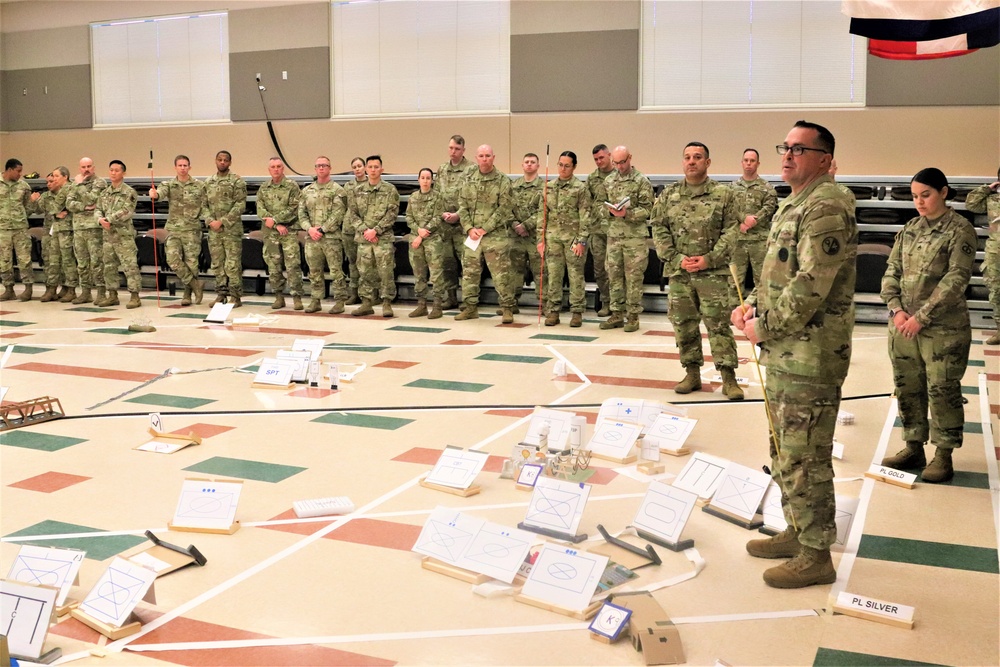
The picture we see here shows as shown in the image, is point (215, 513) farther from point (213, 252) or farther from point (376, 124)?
point (376, 124)

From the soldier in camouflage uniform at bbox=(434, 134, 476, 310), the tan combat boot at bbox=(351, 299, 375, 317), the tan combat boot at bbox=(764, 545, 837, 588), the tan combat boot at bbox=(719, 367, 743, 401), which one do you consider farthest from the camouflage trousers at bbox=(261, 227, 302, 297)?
the tan combat boot at bbox=(764, 545, 837, 588)

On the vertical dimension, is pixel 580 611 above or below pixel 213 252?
below

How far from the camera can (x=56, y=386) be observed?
24.0ft

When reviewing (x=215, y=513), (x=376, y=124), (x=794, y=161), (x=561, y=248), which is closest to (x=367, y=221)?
(x=561, y=248)

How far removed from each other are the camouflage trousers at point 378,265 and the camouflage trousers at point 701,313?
5270 millimetres

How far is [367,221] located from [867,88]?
268 inches

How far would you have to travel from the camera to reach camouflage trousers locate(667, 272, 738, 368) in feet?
21.8

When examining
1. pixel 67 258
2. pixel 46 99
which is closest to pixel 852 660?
pixel 67 258

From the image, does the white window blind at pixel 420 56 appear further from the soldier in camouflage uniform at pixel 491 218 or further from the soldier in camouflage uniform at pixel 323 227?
the soldier in camouflage uniform at pixel 491 218

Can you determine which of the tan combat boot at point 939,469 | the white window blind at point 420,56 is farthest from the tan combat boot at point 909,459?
the white window blind at point 420,56

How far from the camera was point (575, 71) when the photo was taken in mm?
13578

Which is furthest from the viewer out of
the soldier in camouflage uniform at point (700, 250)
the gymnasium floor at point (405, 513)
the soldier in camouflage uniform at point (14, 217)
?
the soldier in camouflage uniform at point (14, 217)

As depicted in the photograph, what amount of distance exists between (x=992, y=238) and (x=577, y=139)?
6.18 meters

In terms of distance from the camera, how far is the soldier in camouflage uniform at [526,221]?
1105 cm
